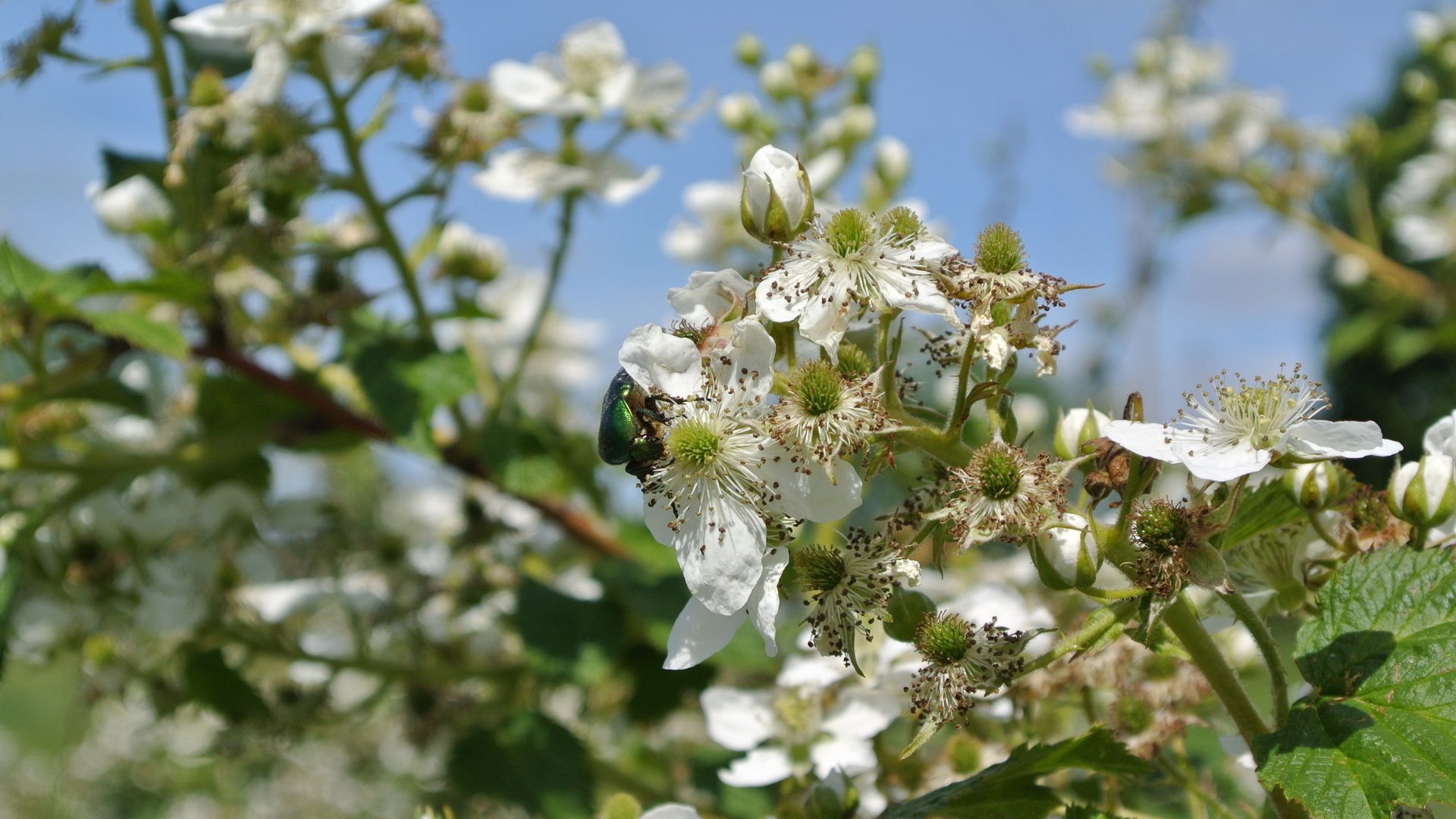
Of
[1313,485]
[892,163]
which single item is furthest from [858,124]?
[1313,485]

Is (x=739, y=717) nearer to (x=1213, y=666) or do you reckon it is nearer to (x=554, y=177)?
(x=1213, y=666)

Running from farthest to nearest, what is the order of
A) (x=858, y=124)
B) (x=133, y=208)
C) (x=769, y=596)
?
(x=858, y=124)
(x=133, y=208)
(x=769, y=596)

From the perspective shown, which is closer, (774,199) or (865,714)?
(774,199)

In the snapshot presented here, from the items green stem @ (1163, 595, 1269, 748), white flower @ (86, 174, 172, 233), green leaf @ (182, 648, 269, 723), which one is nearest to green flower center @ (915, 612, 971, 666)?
green stem @ (1163, 595, 1269, 748)

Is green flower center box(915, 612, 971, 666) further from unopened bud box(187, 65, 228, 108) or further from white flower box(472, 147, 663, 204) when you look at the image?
unopened bud box(187, 65, 228, 108)

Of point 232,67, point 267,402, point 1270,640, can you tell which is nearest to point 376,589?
point 267,402

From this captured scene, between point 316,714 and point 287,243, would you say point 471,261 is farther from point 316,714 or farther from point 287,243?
point 316,714

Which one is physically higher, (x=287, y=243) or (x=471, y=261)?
(x=471, y=261)
